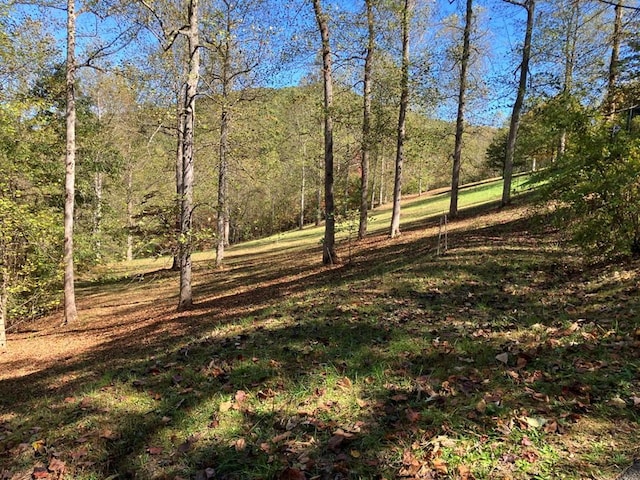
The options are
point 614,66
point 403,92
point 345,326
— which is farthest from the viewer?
point 403,92

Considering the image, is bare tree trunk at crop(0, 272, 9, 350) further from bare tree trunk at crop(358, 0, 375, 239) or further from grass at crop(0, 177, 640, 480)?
bare tree trunk at crop(358, 0, 375, 239)

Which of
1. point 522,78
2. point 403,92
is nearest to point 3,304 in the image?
point 403,92

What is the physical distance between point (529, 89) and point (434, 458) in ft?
52.8

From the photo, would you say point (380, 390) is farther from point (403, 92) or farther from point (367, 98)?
point (367, 98)

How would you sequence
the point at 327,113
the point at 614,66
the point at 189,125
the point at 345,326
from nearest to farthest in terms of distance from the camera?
the point at 345,326
the point at 614,66
the point at 189,125
the point at 327,113

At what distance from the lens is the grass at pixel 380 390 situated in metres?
2.86

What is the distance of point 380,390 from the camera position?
383 cm

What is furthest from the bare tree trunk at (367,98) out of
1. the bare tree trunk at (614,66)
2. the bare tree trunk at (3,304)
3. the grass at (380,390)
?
the bare tree trunk at (3,304)

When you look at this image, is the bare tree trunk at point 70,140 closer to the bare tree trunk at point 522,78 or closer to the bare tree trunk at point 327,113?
the bare tree trunk at point 327,113

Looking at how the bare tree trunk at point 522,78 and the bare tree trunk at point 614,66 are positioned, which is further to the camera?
the bare tree trunk at point 522,78

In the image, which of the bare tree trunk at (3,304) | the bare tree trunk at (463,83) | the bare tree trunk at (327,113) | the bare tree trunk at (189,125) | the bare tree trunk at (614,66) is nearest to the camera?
the bare tree trunk at (189,125)

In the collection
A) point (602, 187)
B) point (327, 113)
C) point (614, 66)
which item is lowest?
point (602, 187)

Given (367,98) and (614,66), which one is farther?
(367,98)

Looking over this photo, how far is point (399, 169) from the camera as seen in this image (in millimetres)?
15828
